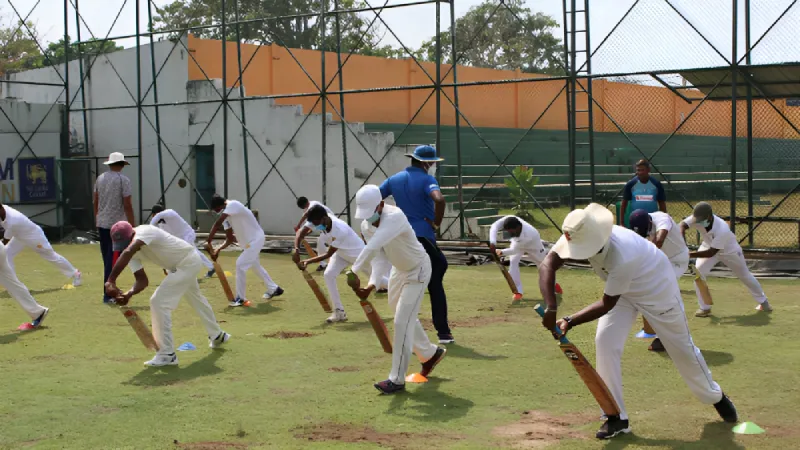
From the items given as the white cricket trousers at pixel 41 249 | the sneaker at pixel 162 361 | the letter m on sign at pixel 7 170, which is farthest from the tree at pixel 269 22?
the sneaker at pixel 162 361

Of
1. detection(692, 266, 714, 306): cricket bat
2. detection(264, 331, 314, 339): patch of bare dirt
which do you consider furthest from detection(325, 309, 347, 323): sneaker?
detection(692, 266, 714, 306): cricket bat

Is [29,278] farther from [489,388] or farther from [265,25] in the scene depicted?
[265,25]

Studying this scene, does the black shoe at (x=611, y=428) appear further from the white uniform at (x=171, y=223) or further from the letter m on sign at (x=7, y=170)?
the letter m on sign at (x=7, y=170)

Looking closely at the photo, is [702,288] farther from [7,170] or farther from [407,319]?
[7,170]

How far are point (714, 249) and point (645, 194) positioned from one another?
2.11m

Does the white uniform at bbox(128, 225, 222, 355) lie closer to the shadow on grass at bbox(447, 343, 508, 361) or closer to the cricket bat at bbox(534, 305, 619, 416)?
the shadow on grass at bbox(447, 343, 508, 361)

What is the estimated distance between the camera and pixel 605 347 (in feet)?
19.6

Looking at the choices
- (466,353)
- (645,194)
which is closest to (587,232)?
(466,353)

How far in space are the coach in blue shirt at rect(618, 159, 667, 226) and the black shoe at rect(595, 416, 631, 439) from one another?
269 inches

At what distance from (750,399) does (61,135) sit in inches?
848

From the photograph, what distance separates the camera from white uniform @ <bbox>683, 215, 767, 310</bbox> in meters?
10.5

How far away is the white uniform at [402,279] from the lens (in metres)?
7.18

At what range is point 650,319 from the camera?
598 cm

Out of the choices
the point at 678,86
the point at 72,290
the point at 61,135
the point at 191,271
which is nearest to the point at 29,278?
the point at 72,290
